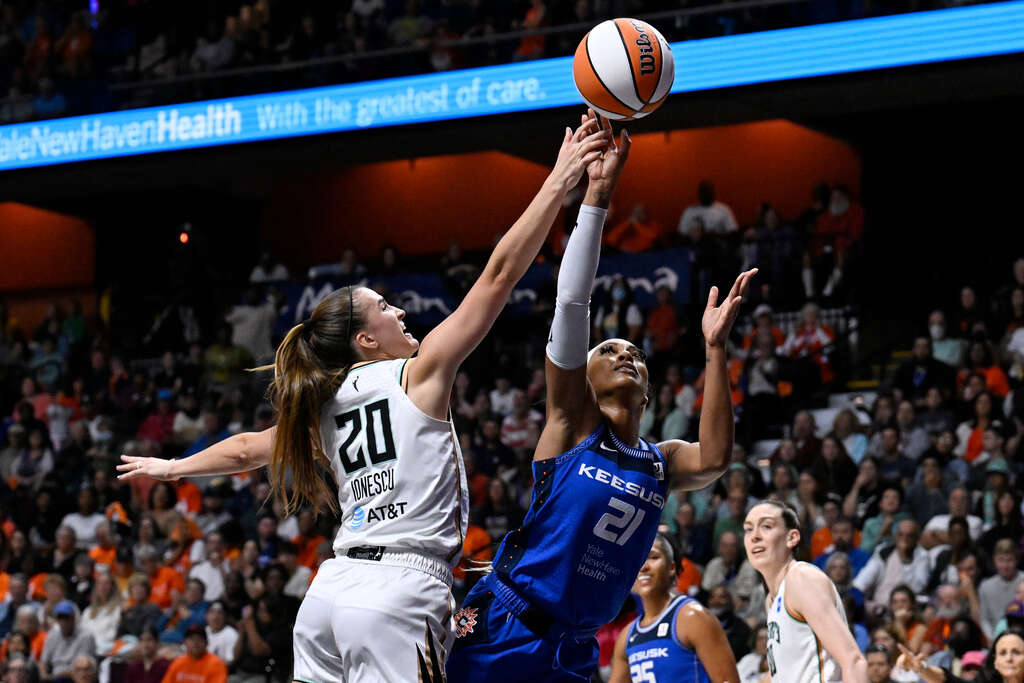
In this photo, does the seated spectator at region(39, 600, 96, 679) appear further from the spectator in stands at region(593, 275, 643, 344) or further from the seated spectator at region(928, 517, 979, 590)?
the seated spectator at region(928, 517, 979, 590)

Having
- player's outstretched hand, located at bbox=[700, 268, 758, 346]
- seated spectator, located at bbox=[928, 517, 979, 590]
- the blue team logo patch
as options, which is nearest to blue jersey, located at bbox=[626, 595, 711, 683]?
player's outstretched hand, located at bbox=[700, 268, 758, 346]

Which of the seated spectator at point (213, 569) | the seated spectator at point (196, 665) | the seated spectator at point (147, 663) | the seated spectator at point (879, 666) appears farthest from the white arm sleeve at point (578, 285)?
the seated spectator at point (213, 569)

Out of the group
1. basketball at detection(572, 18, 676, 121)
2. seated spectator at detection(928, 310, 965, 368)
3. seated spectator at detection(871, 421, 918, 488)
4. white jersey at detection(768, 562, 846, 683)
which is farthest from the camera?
seated spectator at detection(928, 310, 965, 368)

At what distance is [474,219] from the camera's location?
867 inches

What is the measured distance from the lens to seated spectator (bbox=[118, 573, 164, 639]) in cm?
1291

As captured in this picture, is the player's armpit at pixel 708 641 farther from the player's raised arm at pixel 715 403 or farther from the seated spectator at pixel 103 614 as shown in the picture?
the seated spectator at pixel 103 614

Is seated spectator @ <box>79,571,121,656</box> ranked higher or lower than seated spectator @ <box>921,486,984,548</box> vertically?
lower

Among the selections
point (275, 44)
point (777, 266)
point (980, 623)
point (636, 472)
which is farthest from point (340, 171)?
point (636, 472)

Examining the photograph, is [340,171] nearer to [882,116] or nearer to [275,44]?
[275,44]

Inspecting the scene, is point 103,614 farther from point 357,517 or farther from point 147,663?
point 357,517

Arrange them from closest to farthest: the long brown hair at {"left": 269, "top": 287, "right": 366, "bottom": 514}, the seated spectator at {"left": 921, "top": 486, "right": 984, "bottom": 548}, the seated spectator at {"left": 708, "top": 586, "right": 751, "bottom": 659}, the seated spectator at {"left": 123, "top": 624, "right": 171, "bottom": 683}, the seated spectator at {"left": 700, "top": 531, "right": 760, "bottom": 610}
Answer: the long brown hair at {"left": 269, "top": 287, "right": 366, "bottom": 514}
the seated spectator at {"left": 708, "top": 586, "right": 751, "bottom": 659}
the seated spectator at {"left": 921, "top": 486, "right": 984, "bottom": 548}
the seated spectator at {"left": 700, "top": 531, "right": 760, "bottom": 610}
the seated spectator at {"left": 123, "top": 624, "right": 171, "bottom": 683}

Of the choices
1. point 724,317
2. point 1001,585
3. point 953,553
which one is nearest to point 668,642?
point 724,317

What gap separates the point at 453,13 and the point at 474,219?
517 cm

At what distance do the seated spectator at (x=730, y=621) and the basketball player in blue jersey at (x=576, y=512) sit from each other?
527 centimetres
